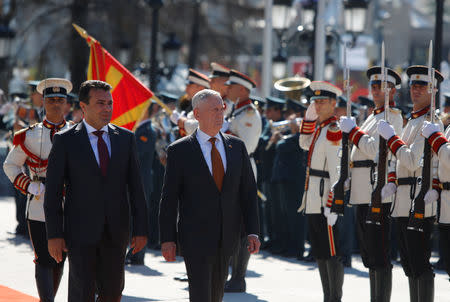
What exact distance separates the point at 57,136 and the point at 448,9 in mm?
79593

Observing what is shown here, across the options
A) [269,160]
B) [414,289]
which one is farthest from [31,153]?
[269,160]

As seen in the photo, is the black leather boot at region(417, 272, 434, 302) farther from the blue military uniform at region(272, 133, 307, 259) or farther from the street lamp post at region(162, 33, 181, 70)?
the street lamp post at region(162, 33, 181, 70)

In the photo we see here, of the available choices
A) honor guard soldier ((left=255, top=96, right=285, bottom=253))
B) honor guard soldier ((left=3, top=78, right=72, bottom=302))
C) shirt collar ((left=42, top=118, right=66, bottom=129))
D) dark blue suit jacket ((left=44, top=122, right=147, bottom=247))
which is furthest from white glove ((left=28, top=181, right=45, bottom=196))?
honor guard soldier ((left=255, top=96, right=285, bottom=253))

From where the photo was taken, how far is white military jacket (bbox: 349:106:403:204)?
25.4 feet

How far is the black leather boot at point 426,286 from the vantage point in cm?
727

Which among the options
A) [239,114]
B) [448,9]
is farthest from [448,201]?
[448,9]

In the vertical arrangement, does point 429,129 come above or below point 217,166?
above

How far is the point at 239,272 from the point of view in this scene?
367 inches

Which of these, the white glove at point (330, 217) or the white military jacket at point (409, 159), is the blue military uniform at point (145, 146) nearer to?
the white glove at point (330, 217)

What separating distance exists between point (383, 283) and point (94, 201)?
292 centimetres

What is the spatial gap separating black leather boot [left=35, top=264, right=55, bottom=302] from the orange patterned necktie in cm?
201

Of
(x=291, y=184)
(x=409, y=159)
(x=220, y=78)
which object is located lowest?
(x=291, y=184)

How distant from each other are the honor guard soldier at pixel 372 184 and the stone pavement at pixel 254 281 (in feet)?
4.11

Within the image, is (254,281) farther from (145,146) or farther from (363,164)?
(363,164)
